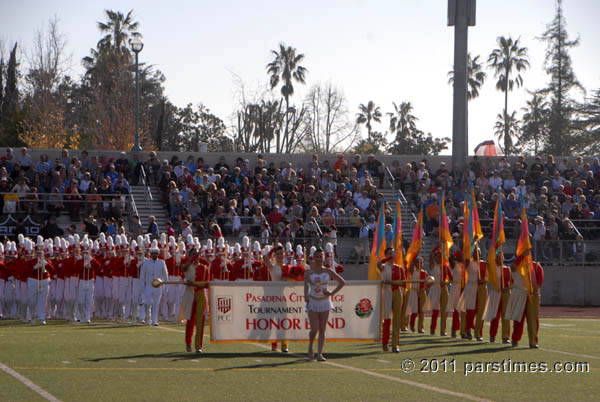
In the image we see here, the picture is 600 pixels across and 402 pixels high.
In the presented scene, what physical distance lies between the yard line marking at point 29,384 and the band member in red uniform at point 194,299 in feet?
10.0

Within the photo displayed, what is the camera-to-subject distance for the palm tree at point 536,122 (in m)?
70.6

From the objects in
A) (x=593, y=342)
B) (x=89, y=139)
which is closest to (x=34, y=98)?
(x=89, y=139)

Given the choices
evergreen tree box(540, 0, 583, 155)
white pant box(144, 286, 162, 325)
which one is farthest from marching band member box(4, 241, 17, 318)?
evergreen tree box(540, 0, 583, 155)

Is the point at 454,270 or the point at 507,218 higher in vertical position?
the point at 507,218

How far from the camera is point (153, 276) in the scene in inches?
819

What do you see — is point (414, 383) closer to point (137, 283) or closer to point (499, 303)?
point (499, 303)

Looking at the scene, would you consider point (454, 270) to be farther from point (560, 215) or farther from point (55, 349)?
point (560, 215)

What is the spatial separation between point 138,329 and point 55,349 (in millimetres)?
4603

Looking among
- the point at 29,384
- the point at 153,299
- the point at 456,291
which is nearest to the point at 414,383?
the point at 29,384

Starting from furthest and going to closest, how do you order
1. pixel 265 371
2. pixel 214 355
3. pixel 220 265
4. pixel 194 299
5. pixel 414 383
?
1. pixel 220 265
2. pixel 194 299
3. pixel 214 355
4. pixel 265 371
5. pixel 414 383

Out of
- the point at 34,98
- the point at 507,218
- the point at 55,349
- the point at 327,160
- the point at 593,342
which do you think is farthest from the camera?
the point at 34,98

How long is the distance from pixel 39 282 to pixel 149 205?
31.1 feet

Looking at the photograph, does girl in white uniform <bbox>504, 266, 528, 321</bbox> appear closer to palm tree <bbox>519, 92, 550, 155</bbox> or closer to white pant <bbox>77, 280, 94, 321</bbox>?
white pant <bbox>77, 280, 94, 321</bbox>

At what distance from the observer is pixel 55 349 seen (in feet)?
49.0
